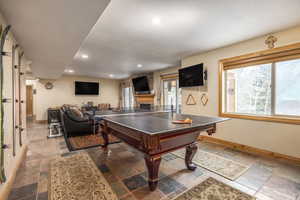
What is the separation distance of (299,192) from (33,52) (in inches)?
198

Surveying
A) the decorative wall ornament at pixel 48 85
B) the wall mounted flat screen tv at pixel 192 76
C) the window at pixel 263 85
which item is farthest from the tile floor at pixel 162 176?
the decorative wall ornament at pixel 48 85

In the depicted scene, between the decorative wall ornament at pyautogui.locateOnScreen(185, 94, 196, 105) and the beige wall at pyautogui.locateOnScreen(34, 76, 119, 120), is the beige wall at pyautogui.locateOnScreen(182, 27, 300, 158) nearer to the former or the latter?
the decorative wall ornament at pyautogui.locateOnScreen(185, 94, 196, 105)

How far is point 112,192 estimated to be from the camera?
1.70 meters

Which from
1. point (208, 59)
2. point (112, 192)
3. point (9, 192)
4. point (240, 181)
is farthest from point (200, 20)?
point (9, 192)

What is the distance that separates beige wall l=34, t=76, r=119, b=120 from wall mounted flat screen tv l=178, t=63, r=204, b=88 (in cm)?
593

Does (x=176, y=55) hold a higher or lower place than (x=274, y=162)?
higher

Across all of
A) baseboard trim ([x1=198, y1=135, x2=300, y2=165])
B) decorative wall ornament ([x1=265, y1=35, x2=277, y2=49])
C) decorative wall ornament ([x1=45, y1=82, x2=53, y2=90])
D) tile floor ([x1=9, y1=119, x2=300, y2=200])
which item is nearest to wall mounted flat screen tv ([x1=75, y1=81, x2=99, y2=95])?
decorative wall ornament ([x1=45, y1=82, x2=53, y2=90])

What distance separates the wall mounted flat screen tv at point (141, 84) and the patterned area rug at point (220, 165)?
13.5 ft

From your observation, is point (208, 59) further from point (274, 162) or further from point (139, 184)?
point (139, 184)

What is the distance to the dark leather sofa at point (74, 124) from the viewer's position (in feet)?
13.6

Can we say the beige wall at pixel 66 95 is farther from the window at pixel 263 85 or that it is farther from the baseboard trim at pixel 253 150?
the window at pixel 263 85

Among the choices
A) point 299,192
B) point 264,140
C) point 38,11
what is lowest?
point 299,192

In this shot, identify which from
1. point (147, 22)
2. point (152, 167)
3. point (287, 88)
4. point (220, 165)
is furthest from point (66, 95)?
point (287, 88)

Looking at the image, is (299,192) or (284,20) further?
(284,20)
